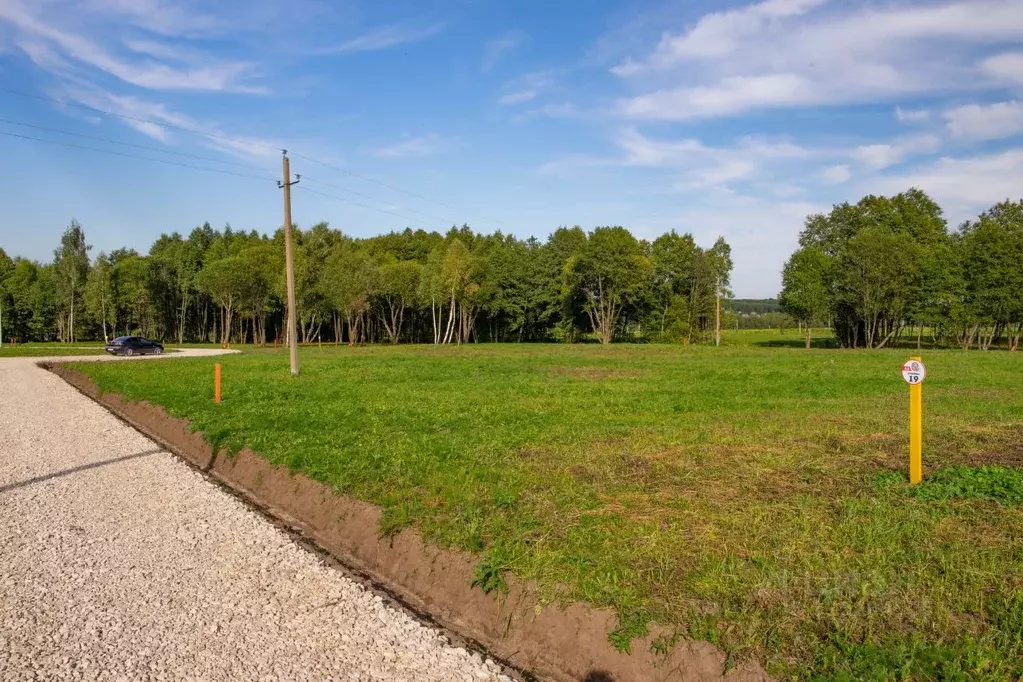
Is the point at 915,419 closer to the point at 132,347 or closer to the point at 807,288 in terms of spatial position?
the point at 132,347

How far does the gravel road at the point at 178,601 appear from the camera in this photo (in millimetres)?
5156

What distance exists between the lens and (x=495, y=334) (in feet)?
315

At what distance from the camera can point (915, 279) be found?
67875mm

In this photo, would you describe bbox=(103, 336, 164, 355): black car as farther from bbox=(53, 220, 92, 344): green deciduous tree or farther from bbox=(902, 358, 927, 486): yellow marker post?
bbox=(902, 358, 927, 486): yellow marker post

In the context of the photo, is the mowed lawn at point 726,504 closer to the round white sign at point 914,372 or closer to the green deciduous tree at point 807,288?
the round white sign at point 914,372

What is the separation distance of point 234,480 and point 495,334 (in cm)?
8437

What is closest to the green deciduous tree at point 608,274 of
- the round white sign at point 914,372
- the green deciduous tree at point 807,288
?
the green deciduous tree at point 807,288

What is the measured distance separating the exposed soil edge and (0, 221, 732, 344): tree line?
6698 cm

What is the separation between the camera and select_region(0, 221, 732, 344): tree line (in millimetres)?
79875

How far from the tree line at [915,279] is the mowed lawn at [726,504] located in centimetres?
5445

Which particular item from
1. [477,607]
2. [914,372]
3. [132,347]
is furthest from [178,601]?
[132,347]

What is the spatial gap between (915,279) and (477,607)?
73877 millimetres

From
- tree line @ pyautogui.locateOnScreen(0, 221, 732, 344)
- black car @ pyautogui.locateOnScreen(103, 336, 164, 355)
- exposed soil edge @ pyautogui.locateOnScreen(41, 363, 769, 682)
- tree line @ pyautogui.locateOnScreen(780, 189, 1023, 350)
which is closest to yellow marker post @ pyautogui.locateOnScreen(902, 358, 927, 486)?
exposed soil edge @ pyautogui.locateOnScreen(41, 363, 769, 682)

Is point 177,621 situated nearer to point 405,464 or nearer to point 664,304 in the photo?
point 405,464
